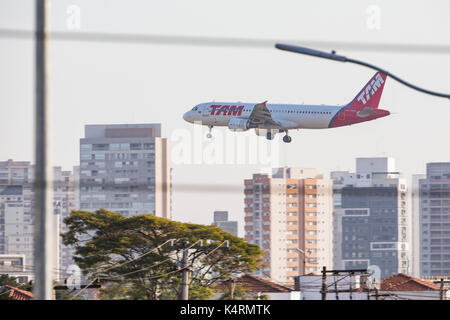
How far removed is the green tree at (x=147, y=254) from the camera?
217ft

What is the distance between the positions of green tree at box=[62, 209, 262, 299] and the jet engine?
17.5 meters

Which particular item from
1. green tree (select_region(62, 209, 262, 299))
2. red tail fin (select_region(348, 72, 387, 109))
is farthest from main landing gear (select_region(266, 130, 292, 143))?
green tree (select_region(62, 209, 262, 299))

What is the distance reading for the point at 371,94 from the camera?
374 feet

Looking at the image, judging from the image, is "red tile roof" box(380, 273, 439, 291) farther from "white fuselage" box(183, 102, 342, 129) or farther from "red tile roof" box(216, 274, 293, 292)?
"white fuselage" box(183, 102, 342, 129)

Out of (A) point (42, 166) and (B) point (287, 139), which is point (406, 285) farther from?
(A) point (42, 166)

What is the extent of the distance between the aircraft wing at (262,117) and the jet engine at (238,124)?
4945 millimetres

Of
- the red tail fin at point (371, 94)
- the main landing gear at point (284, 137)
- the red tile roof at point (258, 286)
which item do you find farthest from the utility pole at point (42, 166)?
the red tail fin at point (371, 94)

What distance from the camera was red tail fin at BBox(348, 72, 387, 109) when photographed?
111m

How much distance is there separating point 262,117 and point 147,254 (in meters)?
36.0

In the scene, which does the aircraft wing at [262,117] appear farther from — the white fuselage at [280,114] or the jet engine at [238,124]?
the jet engine at [238,124]

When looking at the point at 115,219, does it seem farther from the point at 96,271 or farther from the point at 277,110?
the point at 277,110

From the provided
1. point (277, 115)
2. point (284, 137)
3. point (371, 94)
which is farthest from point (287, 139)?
point (371, 94)
